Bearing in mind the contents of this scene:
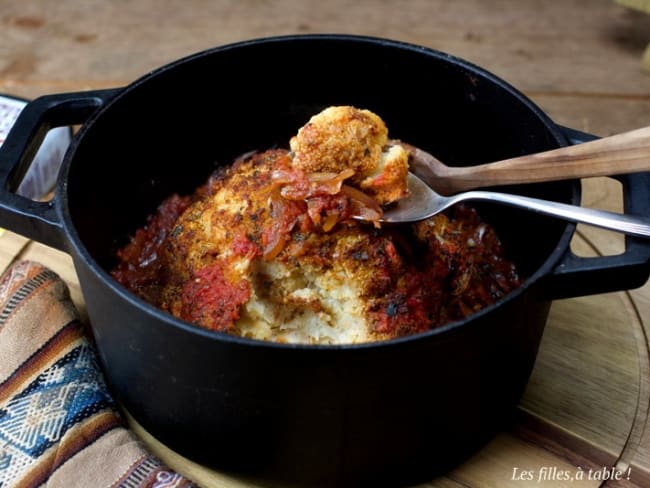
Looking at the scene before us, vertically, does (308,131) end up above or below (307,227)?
above

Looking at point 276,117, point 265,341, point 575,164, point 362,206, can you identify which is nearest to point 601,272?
point 575,164

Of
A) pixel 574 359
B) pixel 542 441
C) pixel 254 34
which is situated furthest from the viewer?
pixel 254 34

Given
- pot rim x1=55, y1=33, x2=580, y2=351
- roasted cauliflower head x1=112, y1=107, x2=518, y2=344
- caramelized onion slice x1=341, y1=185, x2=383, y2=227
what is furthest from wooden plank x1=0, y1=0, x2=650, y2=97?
caramelized onion slice x1=341, y1=185, x2=383, y2=227

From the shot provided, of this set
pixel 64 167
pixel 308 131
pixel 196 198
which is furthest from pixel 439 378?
pixel 196 198

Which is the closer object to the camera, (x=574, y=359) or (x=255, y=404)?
(x=255, y=404)

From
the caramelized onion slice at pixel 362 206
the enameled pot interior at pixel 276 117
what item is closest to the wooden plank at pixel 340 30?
the enameled pot interior at pixel 276 117

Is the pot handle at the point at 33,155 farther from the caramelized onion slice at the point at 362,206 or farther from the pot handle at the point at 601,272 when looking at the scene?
the pot handle at the point at 601,272

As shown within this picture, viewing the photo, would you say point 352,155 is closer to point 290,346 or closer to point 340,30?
point 290,346

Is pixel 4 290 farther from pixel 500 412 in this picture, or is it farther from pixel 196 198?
pixel 500 412
